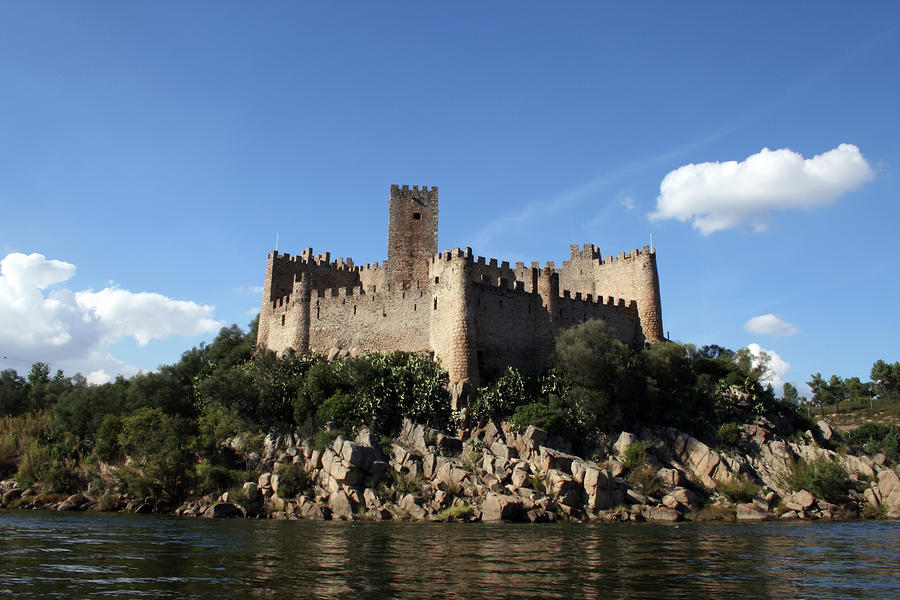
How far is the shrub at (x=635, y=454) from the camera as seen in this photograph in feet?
129

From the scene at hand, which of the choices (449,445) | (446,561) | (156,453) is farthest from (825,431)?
(156,453)

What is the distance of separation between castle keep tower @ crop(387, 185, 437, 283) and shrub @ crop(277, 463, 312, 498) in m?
20.6

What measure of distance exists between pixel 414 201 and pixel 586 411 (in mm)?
24530

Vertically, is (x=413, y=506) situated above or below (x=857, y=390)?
below

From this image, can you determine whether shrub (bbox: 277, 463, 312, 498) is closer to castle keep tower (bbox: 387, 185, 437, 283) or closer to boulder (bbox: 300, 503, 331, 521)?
boulder (bbox: 300, 503, 331, 521)

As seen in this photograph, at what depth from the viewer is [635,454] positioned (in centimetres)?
3953

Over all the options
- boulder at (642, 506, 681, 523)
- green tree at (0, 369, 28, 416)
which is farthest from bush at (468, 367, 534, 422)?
green tree at (0, 369, 28, 416)

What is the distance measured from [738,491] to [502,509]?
13370 millimetres

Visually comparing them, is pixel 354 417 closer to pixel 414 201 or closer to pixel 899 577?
pixel 414 201

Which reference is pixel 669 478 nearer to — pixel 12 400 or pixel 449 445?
pixel 449 445

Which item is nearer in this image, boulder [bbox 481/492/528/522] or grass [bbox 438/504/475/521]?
boulder [bbox 481/492/528/522]

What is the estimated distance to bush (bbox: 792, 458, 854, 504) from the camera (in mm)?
38562

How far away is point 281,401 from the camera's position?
147 feet

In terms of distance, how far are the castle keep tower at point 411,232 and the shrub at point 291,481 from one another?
20581mm
